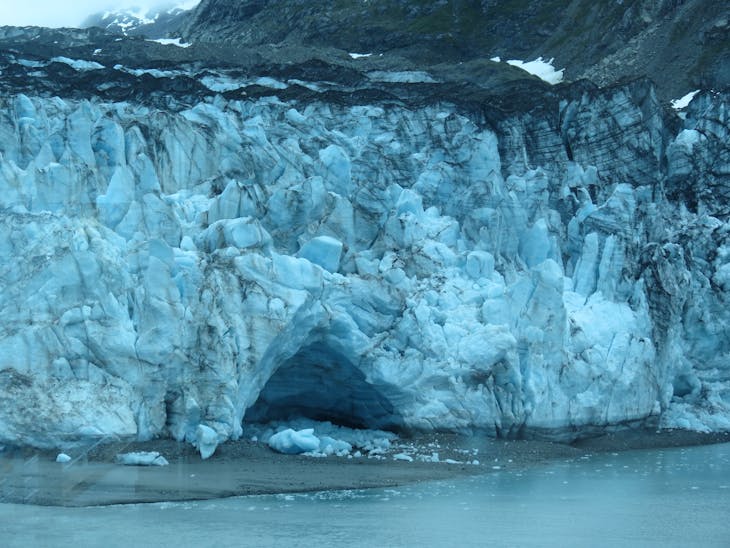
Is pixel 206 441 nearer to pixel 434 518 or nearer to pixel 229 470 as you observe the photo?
pixel 229 470

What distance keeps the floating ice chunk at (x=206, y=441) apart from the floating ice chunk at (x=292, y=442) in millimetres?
1206

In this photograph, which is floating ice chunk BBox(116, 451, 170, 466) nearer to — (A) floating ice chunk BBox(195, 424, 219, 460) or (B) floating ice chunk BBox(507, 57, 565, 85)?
(A) floating ice chunk BBox(195, 424, 219, 460)

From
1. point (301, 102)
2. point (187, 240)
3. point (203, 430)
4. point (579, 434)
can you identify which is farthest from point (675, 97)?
point (203, 430)

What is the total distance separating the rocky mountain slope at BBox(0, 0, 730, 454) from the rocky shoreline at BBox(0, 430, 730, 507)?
33 centimetres

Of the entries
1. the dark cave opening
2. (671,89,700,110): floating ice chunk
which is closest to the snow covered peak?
(671,89,700,110): floating ice chunk

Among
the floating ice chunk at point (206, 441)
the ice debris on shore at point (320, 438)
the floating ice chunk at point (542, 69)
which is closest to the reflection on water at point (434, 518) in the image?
the floating ice chunk at point (206, 441)

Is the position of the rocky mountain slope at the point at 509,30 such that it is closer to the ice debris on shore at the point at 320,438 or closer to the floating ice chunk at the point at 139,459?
the ice debris on shore at the point at 320,438

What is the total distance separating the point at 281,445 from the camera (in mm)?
15445

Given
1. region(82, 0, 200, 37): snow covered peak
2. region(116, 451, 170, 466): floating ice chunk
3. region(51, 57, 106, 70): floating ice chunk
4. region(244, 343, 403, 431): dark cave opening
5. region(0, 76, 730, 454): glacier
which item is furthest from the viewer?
region(82, 0, 200, 37): snow covered peak

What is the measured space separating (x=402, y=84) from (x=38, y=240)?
14.5 meters

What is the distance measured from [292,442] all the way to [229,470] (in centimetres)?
151

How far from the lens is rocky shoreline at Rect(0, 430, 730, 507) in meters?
12.8

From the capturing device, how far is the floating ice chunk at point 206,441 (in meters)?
14.5

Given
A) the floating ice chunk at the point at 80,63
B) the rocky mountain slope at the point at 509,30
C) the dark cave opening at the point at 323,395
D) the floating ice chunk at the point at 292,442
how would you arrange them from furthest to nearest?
the rocky mountain slope at the point at 509,30 → the floating ice chunk at the point at 80,63 → the dark cave opening at the point at 323,395 → the floating ice chunk at the point at 292,442
